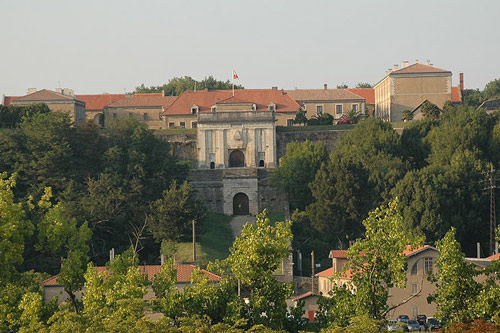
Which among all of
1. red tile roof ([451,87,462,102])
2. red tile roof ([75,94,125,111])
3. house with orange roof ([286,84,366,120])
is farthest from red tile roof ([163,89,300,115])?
red tile roof ([451,87,462,102])

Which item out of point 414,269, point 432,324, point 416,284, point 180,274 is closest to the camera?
point 432,324

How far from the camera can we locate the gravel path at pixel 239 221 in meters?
71.3

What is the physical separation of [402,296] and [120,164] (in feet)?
85.7

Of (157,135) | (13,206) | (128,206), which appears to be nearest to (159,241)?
(128,206)

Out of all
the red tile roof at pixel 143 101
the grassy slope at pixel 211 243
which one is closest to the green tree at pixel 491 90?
the red tile roof at pixel 143 101

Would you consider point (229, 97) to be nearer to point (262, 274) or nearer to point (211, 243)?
point (211, 243)

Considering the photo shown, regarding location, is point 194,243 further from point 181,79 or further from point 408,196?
point 181,79

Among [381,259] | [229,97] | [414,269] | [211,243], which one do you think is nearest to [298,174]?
[211,243]

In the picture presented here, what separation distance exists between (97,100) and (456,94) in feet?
116

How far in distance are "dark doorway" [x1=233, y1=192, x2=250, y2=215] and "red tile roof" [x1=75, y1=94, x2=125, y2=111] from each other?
98.4ft

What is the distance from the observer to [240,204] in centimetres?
7756

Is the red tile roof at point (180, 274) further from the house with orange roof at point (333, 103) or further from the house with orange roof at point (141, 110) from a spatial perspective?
the house with orange roof at point (333, 103)

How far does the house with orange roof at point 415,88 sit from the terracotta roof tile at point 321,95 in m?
7.09

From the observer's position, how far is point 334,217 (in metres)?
67.8
